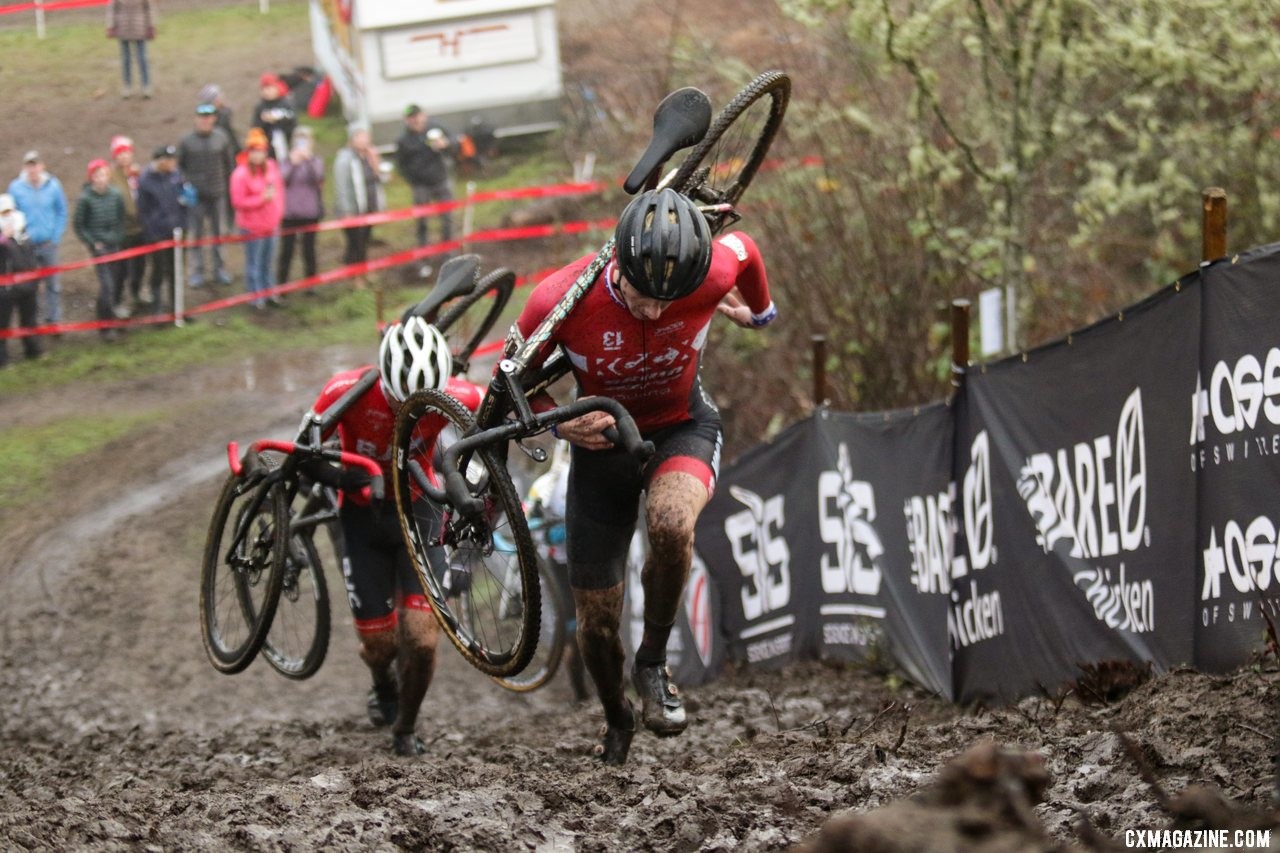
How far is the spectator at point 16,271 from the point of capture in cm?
1634

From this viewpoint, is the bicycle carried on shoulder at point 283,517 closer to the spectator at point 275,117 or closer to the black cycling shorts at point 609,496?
the black cycling shorts at point 609,496

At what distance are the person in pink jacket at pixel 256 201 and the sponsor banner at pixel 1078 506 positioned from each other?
11.2 metres

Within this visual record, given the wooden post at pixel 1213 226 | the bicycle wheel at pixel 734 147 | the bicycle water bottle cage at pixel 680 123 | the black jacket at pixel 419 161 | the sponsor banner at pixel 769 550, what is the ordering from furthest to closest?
the black jacket at pixel 419 161 < the sponsor banner at pixel 769 550 < the bicycle wheel at pixel 734 147 < the bicycle water bottle cage at pixel 680 123 < the wooden post at pixel 1213 226

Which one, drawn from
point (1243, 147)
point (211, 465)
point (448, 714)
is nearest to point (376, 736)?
point (448, 714)

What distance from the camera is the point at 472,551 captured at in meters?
7.54

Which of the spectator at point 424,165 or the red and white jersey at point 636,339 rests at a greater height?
the spectator at point 424,165

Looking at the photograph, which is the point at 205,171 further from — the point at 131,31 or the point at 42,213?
the point at 131,31

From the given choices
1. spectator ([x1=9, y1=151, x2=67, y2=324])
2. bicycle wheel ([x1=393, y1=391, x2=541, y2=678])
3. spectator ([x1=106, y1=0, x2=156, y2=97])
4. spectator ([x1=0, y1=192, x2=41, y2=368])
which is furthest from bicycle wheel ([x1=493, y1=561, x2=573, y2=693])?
spectator ([x1=106, y1=0, x2=156, y2=97])

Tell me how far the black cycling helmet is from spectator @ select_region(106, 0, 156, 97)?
17.4m

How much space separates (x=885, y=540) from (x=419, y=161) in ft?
38.0

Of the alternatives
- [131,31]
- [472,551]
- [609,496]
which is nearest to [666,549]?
[609,496]

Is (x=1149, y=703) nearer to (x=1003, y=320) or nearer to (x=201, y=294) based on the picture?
(x=1003, y=320)

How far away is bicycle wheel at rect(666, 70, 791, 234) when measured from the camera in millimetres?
7531

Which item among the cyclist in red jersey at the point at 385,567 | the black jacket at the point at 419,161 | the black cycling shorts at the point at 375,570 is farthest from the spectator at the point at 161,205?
the black cycling shorts at the point at 375,570
